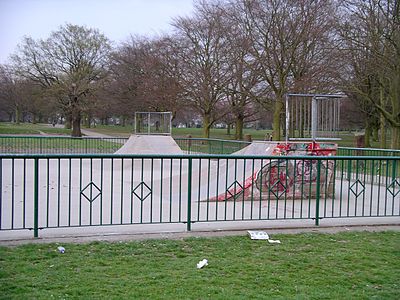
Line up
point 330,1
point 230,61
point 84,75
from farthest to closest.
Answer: point 84,75
point 230,61
point 330,1

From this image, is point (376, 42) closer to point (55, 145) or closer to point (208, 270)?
point (55, 145)

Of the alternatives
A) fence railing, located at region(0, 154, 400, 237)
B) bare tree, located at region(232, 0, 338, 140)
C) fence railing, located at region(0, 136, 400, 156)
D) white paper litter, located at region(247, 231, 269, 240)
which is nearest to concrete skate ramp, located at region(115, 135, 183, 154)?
fence railing, located at region(0, 136, 400, 156)

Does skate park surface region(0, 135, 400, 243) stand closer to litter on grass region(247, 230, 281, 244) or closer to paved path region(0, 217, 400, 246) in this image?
paved path region(0, 217, 400, 246)

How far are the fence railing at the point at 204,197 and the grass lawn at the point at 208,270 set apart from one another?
42.4 inches

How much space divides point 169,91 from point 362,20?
53.7ft

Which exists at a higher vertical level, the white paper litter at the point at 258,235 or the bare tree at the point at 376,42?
the bare tree at the point at 376,42

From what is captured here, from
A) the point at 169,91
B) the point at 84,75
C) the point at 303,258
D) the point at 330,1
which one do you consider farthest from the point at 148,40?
the point at 303,258

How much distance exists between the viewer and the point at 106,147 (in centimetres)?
2789

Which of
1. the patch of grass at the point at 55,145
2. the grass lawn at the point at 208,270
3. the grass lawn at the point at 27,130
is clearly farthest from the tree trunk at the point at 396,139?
the grass lawn at the point at 27,130

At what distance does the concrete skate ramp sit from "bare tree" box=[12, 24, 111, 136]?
23475 millimetres

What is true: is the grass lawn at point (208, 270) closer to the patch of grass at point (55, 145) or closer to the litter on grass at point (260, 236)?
the litter on grass at point (260, 236)

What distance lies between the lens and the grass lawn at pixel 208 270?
4.49m

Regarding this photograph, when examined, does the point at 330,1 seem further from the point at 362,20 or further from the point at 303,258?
the point at 303,258

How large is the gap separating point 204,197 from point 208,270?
592 cm
